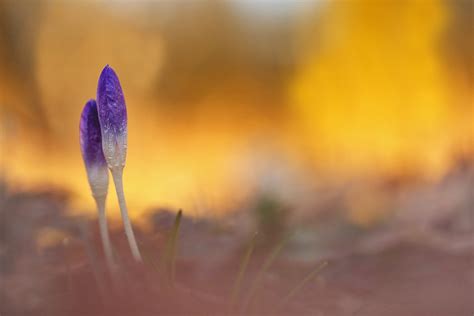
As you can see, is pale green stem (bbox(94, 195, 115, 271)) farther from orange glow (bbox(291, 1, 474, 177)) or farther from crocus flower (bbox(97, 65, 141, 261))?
orange glow (bbox(291, 1, 474, 177))

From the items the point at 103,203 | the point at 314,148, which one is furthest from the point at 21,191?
the point at 314,148

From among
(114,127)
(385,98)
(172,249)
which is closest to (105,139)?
(114,127)

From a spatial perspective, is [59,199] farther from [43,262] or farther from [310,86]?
[310,86]

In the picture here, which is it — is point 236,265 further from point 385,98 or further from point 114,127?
point 385,98

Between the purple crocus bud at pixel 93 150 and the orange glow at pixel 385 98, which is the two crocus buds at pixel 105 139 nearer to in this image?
the purple crocus bud at pixel 93 150

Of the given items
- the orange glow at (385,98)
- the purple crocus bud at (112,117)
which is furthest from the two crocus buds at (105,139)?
the orange glow at (385,98)

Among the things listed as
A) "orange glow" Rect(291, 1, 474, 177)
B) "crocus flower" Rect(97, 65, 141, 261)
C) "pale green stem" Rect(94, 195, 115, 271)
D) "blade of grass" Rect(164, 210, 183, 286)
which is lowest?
"blade of grass" Rect(164, 210, 183, 286)

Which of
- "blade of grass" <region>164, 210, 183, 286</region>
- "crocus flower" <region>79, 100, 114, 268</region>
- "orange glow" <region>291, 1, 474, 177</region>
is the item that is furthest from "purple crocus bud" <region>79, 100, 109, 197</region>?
"orange glow" <region>291, 1, 474, 177</region>
